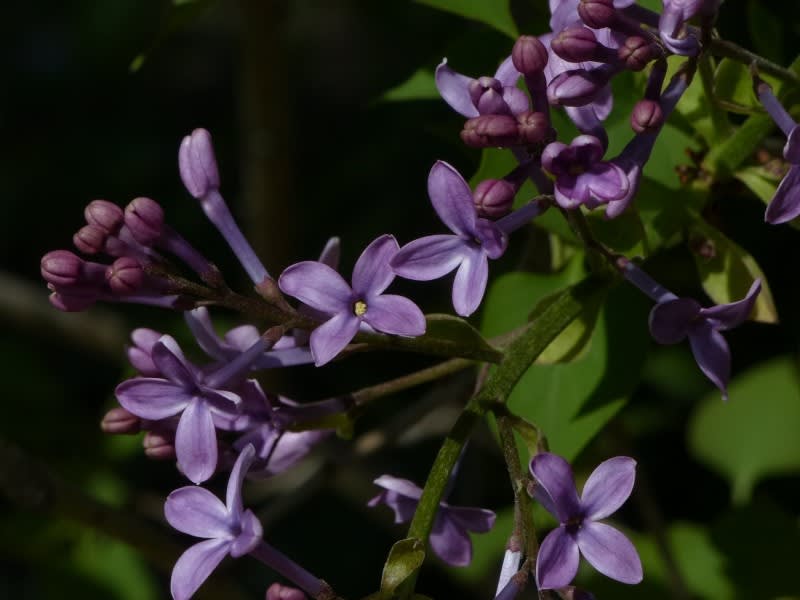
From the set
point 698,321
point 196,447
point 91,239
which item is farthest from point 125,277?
point 698,321

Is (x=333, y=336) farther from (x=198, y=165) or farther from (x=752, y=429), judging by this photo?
(x=752, y=429)

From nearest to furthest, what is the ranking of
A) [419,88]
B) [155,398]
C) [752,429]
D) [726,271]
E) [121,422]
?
[155,398], [121,422], [726,271], [419,88], [752,429]

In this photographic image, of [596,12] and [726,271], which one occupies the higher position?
[596,12]

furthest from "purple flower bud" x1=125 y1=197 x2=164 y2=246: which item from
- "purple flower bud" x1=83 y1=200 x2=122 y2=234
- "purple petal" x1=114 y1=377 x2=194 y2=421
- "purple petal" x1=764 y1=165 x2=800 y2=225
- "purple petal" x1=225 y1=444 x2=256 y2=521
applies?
"purple petal" x1=764 y1=165 x2=800 y2=225

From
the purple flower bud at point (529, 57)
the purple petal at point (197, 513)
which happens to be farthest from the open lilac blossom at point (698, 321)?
Result: the purple petal at point (197, 513)

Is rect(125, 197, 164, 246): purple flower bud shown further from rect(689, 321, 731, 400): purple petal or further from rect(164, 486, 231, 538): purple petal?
rect(689, 321, 731, 400): purple petal

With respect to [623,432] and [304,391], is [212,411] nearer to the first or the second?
[623,432]

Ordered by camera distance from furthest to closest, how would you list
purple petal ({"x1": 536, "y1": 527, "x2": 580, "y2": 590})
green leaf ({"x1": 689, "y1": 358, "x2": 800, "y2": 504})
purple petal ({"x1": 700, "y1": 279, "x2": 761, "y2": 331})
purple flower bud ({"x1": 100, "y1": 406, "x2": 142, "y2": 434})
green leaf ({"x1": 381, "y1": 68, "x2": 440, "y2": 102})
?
green leaf ({"x1": 689, "y1": 358, "x2": 800, "y2": 504})
green leaf ({"x1": 381, "y1": 68, "x2": 440, "y2": 102})
purple flower bud ({"x1": 100, "y1": 406, "x2": 142, "y2": 434})
purple petal ({"x1": 700, "y1": 279, "x2": 761, "y2": 331})
purple petal ({"x1": 536, "y1": 527, "x2": 580, "y2": 590})
